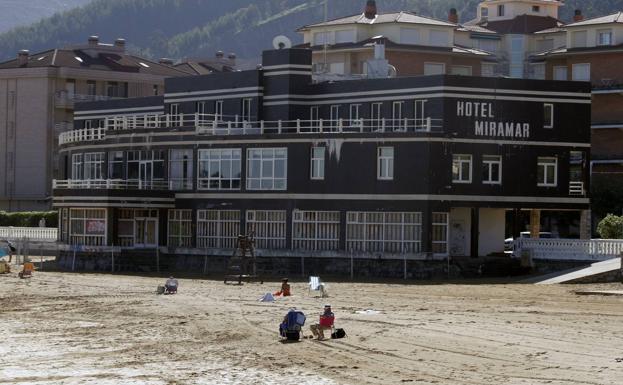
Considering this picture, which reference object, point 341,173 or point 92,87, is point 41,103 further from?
point 341,173

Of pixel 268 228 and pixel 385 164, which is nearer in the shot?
pixel 385 164

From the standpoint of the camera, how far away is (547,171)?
7681cm

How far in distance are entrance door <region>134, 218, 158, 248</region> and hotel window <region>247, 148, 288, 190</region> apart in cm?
670

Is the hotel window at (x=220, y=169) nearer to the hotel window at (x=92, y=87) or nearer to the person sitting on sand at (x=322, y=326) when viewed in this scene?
the person sitting on sand at (x=322, y=326)

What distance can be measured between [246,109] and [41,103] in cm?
3855

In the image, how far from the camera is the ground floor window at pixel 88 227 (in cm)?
7950

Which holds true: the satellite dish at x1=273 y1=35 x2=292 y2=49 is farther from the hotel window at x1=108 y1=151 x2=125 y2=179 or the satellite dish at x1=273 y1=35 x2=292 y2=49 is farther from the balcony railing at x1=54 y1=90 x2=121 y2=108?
the balcony railing at x1=54 y1=90 x2=121 y2=108

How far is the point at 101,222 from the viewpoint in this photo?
79.5m

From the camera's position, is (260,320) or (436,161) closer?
(260,320)

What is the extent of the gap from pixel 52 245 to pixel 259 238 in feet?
58.5

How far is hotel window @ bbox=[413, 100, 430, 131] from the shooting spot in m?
76.9

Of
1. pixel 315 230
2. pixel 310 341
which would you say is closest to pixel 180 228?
pixel 315 230

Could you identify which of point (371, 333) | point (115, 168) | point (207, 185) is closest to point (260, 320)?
point (371, 333)

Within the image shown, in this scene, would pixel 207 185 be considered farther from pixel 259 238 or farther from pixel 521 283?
pixel 521 283
